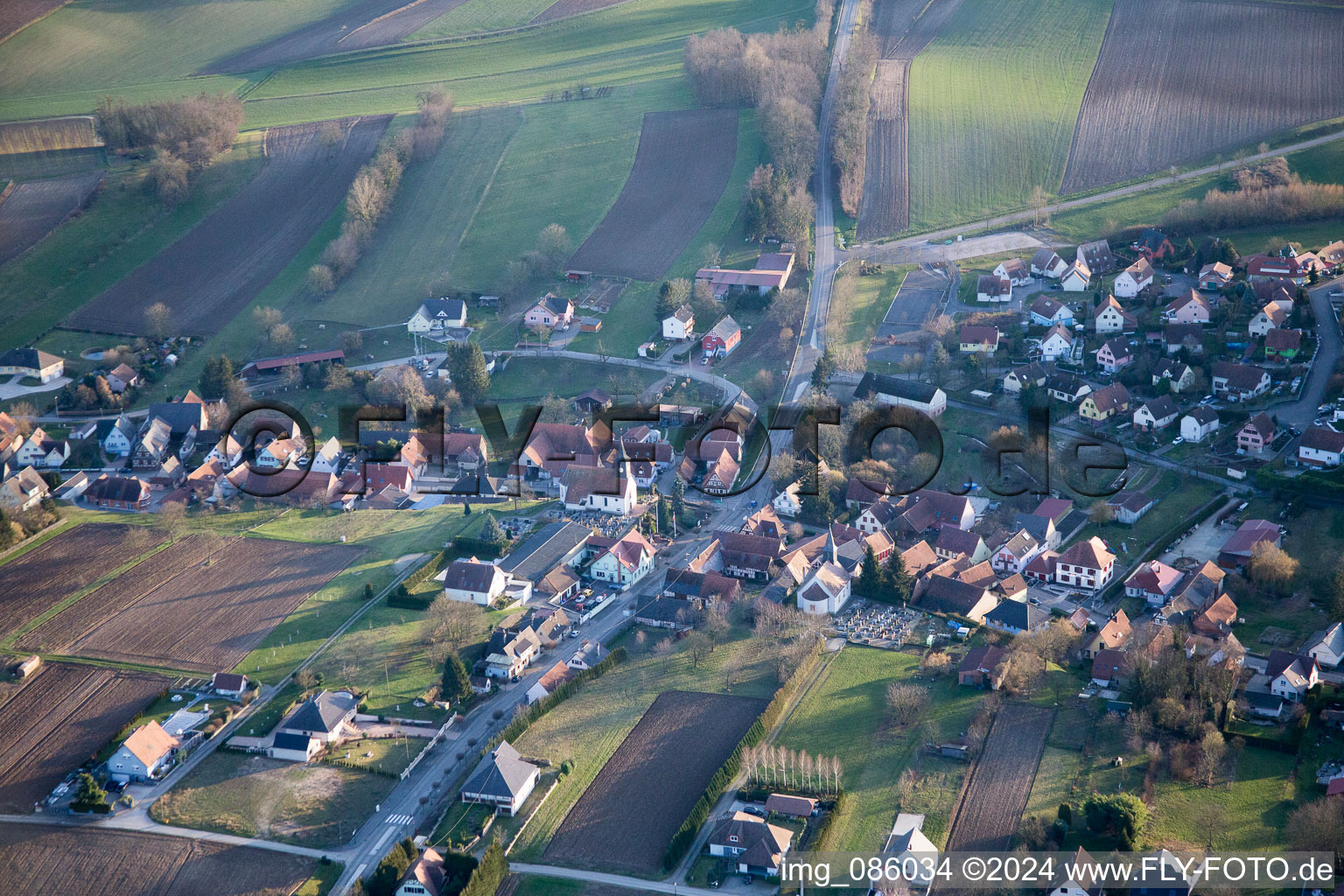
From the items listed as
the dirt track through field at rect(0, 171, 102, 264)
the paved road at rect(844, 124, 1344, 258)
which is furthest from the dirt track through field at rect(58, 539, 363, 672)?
the paved road at rect(844, 124, 1344, 258)

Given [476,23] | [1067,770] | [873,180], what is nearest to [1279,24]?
[873,180]

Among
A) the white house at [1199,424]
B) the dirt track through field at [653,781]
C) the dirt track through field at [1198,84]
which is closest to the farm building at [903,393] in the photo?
the white house at [1199,424]

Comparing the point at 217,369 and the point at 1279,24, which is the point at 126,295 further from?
the point at 1279,24

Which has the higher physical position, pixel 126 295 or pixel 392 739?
pixel 126 295

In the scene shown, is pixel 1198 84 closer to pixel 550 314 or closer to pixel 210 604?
pixel 550 314

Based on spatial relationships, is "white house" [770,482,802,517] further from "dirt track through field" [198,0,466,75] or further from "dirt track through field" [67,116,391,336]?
"dirt track through field" [198,0,466,75]

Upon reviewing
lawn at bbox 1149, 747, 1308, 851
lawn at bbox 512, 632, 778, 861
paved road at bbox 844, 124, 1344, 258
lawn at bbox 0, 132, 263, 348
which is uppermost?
lawn at bbox 0, 132, 263, 348

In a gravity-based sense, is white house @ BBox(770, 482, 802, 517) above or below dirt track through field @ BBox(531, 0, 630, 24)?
below
